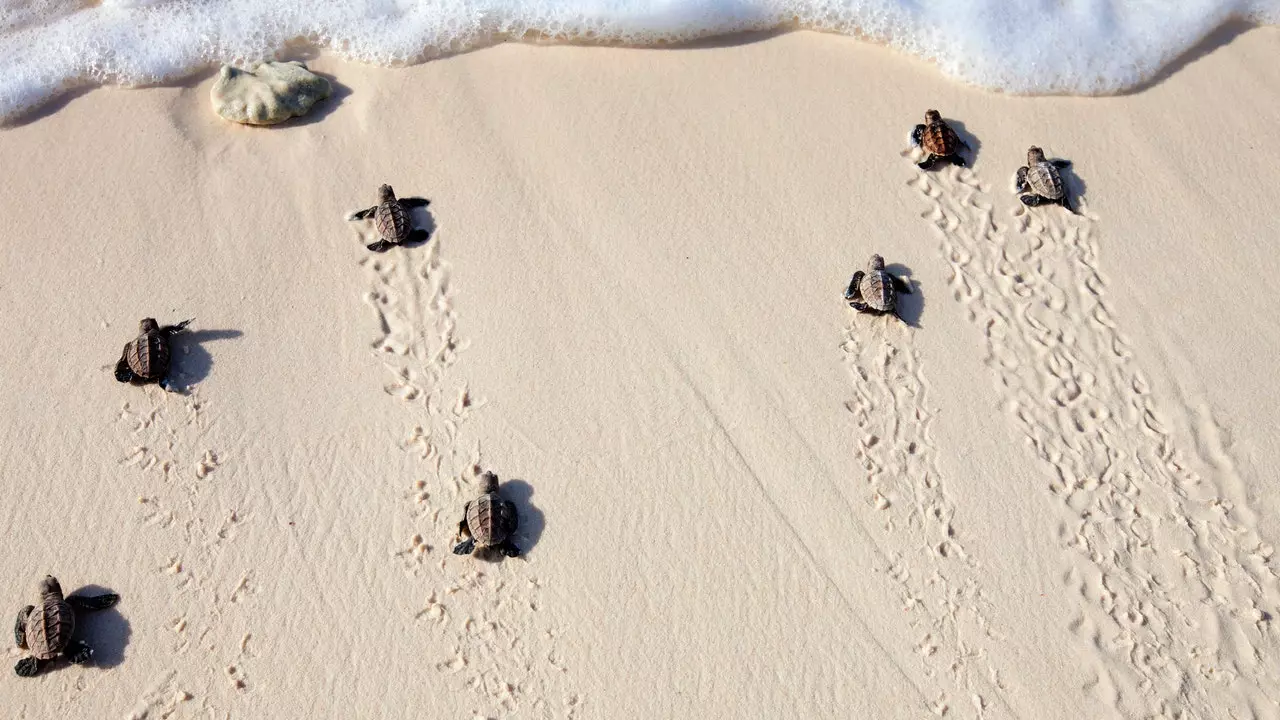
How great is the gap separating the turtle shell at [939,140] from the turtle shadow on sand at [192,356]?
3.35 metres

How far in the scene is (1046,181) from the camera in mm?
4547

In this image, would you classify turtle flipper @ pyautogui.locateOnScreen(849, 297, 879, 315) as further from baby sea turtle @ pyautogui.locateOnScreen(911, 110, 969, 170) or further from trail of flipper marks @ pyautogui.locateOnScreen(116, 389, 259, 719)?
trail of flipper marks @ pyautogui.locateOnScreen(116, 389, 259, 719)

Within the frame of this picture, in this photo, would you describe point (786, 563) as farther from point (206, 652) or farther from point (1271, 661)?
point (206, 652)

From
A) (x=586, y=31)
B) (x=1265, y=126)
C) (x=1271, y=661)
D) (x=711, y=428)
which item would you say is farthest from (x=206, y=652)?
(x=1265, y=126)

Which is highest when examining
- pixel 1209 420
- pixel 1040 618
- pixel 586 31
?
pixel 586 31

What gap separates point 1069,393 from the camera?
411 cm

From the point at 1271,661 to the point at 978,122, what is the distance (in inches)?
111

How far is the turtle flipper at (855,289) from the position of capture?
4258 mm

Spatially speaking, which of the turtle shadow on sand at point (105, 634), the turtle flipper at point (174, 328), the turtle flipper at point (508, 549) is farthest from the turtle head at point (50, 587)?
the turtle flipper at point (508, 549)

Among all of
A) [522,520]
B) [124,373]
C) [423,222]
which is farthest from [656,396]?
[124,373]

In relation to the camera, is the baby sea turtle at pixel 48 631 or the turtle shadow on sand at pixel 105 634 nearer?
the baby sea turtle at pixel 48 631

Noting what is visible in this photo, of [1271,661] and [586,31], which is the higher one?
[586,31]

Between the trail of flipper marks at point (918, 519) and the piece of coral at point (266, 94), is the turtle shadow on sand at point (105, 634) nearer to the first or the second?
the piece of coral at point (266, 94)

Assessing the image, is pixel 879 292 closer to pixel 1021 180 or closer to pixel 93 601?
pixel 1021 180
